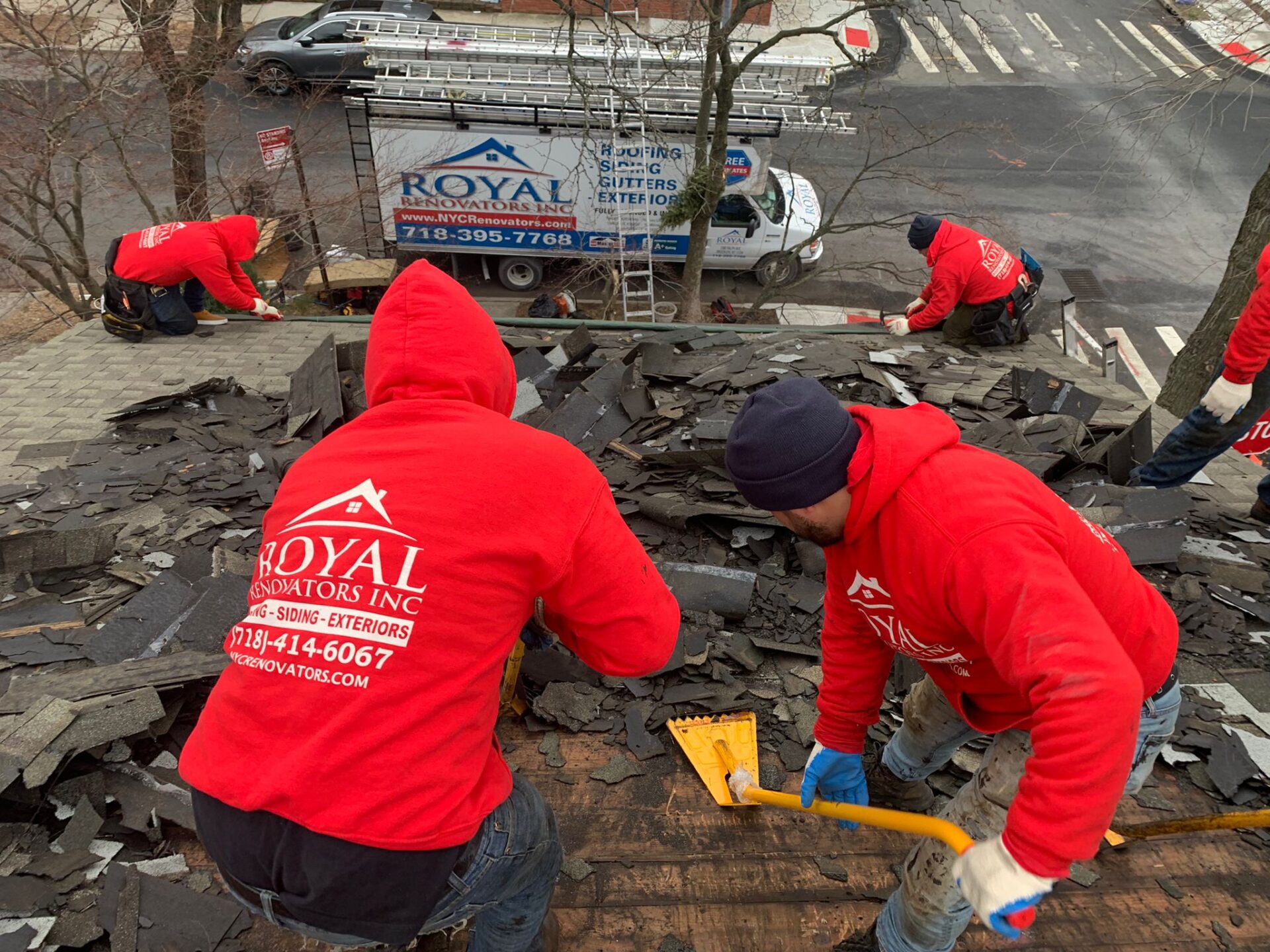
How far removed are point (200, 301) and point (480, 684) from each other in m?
7.84

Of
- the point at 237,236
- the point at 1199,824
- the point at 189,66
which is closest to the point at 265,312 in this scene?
the point at 237,236

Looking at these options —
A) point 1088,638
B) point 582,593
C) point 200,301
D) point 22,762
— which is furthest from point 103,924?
point 200,301

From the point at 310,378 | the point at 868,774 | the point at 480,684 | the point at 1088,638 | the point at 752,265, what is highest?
the point at 1088,638

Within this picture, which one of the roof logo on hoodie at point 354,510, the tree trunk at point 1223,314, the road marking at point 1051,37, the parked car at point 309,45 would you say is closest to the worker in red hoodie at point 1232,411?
the tree trunk at point 1223,314

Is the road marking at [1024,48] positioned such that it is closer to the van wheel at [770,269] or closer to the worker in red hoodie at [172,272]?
the van wheel at [770,269]

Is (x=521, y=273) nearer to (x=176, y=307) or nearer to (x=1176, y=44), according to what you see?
(x=176, y=307)

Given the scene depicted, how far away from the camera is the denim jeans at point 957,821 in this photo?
2365 mm

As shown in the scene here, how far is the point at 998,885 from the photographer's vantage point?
A: 195 centimetres

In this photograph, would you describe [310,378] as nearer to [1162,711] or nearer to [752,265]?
[1162,711]

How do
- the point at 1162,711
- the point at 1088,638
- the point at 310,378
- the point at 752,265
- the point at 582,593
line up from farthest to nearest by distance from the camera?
1. the point at 752,265
2. the point at 310,378
3. the point at 1162,711
4. the point at 582,593
5. the point at 1088,638

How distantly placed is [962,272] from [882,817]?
21.4 ft

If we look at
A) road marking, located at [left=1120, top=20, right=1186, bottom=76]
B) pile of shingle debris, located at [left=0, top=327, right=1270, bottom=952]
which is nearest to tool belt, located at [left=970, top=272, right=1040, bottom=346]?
pile of shingle debris, located at [left=0, top=327, right=1270, bottom=952]

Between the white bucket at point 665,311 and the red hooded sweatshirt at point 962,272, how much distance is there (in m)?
5.20

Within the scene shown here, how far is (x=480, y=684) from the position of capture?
5.97ft
